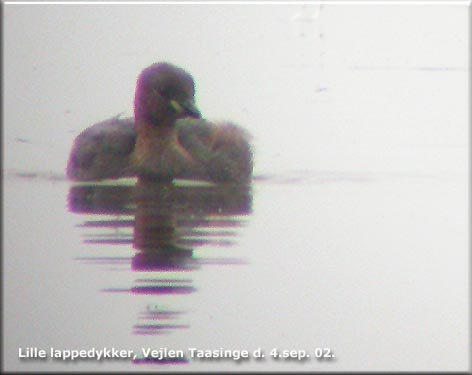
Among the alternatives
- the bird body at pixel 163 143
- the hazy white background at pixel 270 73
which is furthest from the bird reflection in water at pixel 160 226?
the hazy white background at pixel 270 73

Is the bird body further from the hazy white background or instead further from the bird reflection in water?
the hazy white background

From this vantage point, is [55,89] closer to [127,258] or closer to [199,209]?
[199,209]

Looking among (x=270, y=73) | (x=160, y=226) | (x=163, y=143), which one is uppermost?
(x=270, y=73)

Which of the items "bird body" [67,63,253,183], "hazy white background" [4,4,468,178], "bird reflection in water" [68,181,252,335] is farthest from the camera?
"hazy white background" [4,4,468,178]

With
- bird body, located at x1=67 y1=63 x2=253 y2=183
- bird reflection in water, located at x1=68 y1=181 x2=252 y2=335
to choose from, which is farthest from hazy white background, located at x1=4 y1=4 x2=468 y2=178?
bird reflection in water, located at x1=68 y1=181 x2=252 y2=335

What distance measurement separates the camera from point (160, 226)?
32.9 ft

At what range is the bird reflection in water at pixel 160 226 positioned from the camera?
8484mm

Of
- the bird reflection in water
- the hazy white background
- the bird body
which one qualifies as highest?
the hazy white background

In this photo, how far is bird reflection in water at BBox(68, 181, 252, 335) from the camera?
8.48 m

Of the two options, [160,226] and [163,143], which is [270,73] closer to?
[163,143]

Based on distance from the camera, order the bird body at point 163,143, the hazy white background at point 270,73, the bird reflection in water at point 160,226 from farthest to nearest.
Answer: the hazy white background at point 270,73 < the bird body at point 163,143 < the bird reflection in water at point 160,226

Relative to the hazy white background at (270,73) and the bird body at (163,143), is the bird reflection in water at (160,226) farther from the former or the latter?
the hazy white background at (270,73)

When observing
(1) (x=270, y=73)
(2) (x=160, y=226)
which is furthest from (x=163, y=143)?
(1) (x=270, y=73)

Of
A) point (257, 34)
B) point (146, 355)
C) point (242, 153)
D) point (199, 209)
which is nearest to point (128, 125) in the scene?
point (242, 153)
